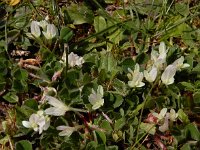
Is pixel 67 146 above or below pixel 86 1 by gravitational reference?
below

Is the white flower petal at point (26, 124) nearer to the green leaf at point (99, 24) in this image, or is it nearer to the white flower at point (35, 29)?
the white flower at point (35, 29)

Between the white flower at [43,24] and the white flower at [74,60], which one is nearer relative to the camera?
the white flower at [74,60]

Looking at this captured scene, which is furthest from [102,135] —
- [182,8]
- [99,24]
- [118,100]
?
[182,8]

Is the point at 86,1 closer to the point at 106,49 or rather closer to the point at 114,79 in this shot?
the point at 106,49

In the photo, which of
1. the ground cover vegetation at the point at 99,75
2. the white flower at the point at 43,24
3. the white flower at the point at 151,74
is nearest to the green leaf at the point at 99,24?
the ground cover vegetation at the point at 99,75

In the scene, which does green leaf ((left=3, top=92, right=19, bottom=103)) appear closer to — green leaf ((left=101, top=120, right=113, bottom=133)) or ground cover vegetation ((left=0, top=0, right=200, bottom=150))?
ground cover vegetation ((left=0, top=0, right=200, bottom=150))

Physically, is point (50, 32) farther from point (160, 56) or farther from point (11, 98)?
point (160, 56)

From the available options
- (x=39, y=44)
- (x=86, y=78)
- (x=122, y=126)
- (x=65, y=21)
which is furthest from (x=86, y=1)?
(x=122, y=126)
